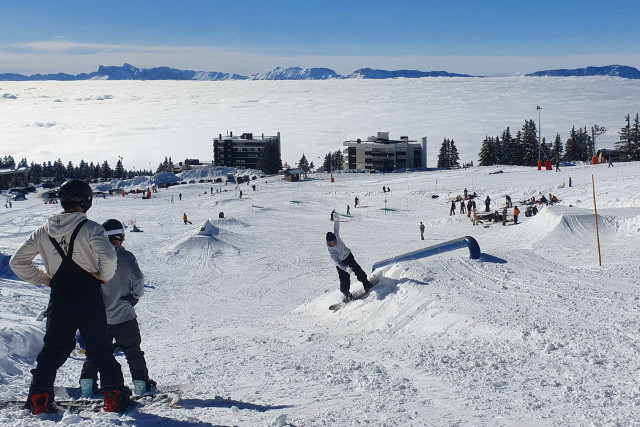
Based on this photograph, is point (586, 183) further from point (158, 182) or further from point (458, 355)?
point (158, 182)

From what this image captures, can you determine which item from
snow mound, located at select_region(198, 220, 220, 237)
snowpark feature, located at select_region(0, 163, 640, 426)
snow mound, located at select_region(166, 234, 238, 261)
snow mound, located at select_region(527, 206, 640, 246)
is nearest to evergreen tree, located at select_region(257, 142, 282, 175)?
snow mound, located at select_region(198, 220, 220, 237)

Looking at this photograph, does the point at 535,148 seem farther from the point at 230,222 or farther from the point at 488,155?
the point at 230,222

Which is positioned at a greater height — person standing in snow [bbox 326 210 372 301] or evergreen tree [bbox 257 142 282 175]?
evergreen tree [bbox 257 142 282 175]

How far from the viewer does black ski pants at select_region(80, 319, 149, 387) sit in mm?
5395

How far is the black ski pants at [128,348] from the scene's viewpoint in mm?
5395

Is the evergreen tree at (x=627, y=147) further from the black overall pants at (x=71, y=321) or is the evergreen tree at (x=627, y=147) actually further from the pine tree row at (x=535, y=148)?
the black overall pants at (x=71, y=321)

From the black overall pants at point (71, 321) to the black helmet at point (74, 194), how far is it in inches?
8.4

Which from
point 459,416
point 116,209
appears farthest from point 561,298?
point 116,209

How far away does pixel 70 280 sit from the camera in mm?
4473

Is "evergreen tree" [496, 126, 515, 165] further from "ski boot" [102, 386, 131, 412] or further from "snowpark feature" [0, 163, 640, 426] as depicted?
"ski boot" [102, 386, 131, 412]

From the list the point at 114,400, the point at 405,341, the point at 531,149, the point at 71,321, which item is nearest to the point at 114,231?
the point at 71,321

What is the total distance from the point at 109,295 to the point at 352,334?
5008 millimetres

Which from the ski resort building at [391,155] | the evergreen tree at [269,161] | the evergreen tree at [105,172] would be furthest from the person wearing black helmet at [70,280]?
the evergreen tree at [105,172]

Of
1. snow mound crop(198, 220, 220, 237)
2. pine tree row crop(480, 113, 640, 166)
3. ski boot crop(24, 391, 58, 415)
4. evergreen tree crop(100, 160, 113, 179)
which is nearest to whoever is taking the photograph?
ski boot crop(24, 391, 58, 415)
